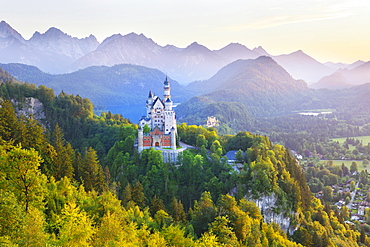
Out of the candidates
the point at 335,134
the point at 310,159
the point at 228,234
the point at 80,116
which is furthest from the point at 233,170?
the point at 335,134

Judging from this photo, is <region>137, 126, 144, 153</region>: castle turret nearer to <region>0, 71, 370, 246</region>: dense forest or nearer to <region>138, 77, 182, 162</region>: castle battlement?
<region>138, 77, 182, 162</region>: castle battlement

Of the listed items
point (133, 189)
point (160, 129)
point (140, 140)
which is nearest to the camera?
point (133, 189)

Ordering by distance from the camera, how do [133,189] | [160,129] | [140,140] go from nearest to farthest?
1. [133,189]
2. [140,140]
3. [160,129]

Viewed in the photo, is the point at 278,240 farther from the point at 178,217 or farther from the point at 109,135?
the point at 109,135

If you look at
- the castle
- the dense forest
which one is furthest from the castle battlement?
the dense forest

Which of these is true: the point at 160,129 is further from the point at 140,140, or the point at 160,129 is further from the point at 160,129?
the point at 140,140

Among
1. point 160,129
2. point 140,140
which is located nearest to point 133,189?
point 140,140
